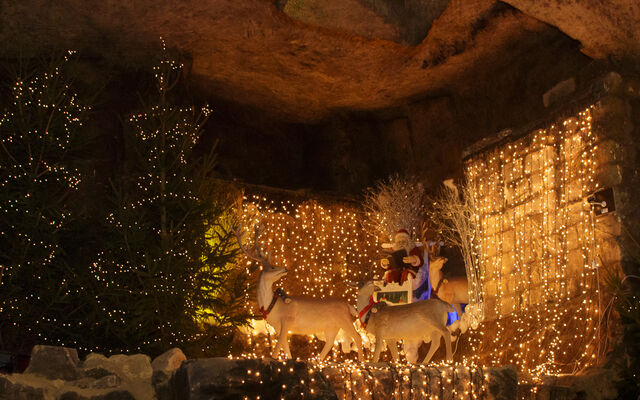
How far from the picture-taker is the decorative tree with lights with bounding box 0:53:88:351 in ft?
26.3

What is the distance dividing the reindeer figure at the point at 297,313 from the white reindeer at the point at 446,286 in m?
2.44

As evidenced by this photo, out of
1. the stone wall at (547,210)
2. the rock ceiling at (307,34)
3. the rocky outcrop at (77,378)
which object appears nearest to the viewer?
the rocky outcrop at (77,378)

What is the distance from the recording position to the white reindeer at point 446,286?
1062 centimetres

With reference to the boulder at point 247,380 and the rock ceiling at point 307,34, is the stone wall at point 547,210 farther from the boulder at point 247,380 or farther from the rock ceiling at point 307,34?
the boulder at point 247,380

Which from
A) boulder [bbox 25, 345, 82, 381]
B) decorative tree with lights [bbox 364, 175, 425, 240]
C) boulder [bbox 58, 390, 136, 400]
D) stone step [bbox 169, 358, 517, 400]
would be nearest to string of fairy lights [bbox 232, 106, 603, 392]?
stone step [bbox 169, 358, 517, 400]

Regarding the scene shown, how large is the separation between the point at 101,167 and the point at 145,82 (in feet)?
5.49

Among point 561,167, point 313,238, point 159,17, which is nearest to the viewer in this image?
point 561,167

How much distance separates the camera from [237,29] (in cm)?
1068

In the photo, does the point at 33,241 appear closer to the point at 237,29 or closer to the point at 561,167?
the point at 237,29

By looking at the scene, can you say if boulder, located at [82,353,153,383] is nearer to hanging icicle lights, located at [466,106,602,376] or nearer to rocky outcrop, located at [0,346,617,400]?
rocky outcrop, located at [0,346,617,400]

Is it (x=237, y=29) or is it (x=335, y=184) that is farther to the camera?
(x=335, y=184)

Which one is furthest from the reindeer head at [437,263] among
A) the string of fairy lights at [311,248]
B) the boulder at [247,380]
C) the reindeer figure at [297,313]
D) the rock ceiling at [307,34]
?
the boulder at [247,380]

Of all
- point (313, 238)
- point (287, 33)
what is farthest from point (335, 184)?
point (287, 33)

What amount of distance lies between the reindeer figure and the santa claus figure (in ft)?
4.25
